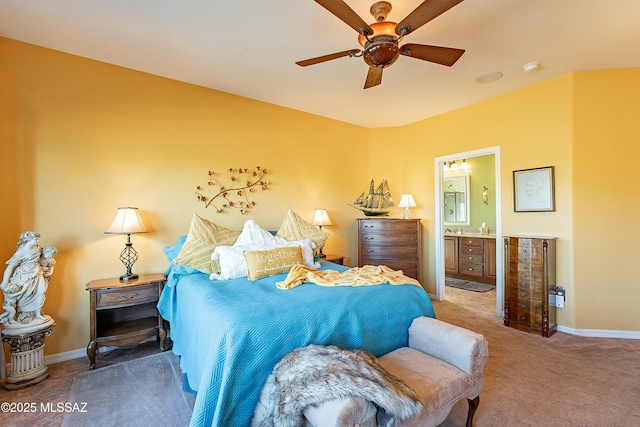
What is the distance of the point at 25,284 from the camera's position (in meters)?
2.13

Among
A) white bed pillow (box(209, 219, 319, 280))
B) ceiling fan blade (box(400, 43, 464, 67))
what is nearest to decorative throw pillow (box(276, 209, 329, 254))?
white bed pillow (box(209, 219, 319, 280))

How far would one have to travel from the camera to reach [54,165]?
8.18ft

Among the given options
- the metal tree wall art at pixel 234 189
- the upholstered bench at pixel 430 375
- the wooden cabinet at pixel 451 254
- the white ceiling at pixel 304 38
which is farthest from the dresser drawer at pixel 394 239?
the upholstered bench at pixel 430 375

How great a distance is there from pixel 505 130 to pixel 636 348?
2.57 metres

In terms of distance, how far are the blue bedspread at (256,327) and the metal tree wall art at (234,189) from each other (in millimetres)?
1169

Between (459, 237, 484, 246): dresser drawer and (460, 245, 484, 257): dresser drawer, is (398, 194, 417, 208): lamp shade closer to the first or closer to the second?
(459, 237, 484, 246): dresser drawer

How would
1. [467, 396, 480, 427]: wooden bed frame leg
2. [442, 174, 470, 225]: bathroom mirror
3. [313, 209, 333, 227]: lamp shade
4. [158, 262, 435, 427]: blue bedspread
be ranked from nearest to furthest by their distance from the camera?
[158, 262, 435, 427]: blue bedspread, [467, 396, 480, 427]: wooden bed frame leg, [313, 209, 333, 227]: lamp shade, [442, 174, 470, 225]: bathroom mirror

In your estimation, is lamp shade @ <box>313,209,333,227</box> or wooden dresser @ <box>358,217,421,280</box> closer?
lamp shade @ <box>313,209,333,227</box>

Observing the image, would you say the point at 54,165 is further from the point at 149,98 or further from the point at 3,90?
the point at 149,98

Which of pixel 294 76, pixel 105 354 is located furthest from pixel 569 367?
pixel 105 354

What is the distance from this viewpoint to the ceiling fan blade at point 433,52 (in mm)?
1829

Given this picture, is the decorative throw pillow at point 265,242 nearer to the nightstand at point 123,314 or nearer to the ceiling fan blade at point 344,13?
the nightstand at point 123,314

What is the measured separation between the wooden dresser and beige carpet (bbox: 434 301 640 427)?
1.33m

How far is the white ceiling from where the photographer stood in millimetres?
2010
